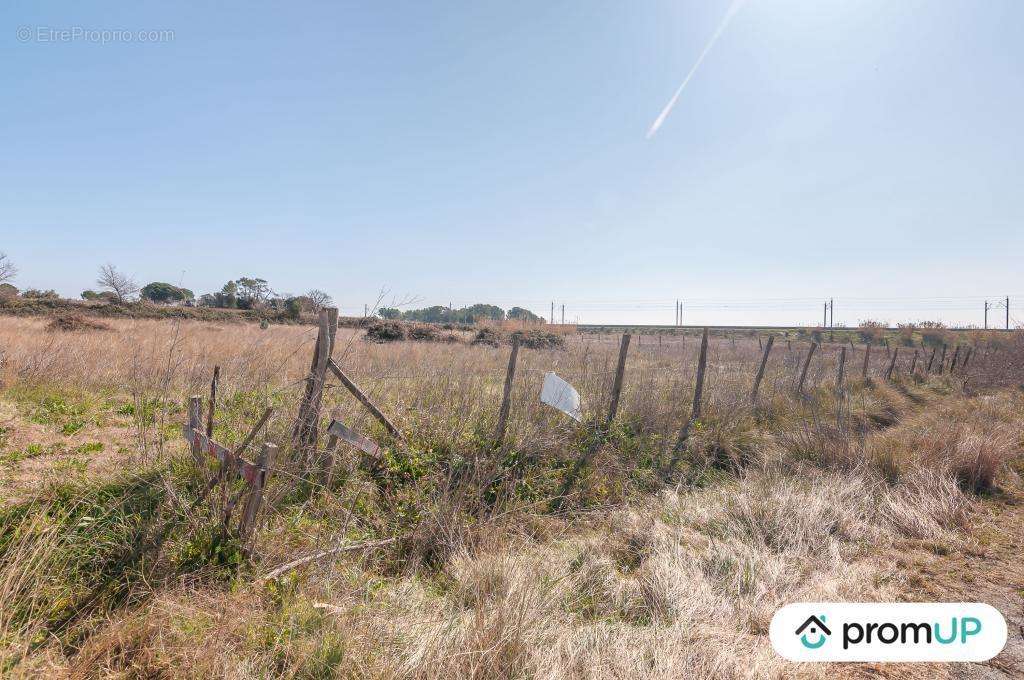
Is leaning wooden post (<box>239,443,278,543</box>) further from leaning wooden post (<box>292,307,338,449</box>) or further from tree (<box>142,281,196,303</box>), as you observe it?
tree (<box>142,281,196,303</box>)

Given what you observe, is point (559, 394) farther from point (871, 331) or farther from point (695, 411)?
point (871, 331)

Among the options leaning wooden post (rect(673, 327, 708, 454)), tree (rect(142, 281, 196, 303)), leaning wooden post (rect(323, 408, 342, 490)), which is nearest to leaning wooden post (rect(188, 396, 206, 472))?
leaning wooden post (rect(323, 408, 342, 490))

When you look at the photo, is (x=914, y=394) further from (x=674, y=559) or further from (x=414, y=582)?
(x=414, y=582)

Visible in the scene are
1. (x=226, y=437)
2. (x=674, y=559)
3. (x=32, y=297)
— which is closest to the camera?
(x=674, y=559)

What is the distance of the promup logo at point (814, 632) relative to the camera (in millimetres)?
2686

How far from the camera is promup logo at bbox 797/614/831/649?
2.69 metres

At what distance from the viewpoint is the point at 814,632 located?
9.00 feet

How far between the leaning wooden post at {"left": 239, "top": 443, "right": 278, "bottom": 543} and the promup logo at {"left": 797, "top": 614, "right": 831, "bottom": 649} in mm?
3459

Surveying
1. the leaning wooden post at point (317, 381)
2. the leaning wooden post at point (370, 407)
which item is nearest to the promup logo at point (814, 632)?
the leaning wooden post at point (370, 407)

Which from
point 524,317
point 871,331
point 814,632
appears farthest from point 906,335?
point 814,632

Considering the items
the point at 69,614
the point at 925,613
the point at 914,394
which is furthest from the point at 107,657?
the point at 914,394

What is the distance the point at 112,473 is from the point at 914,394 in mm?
15473

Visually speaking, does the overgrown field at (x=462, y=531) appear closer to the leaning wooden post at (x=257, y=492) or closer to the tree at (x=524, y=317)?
the leaning wooden post at (x=257, y=492)

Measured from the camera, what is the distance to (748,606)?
9.69 ft
